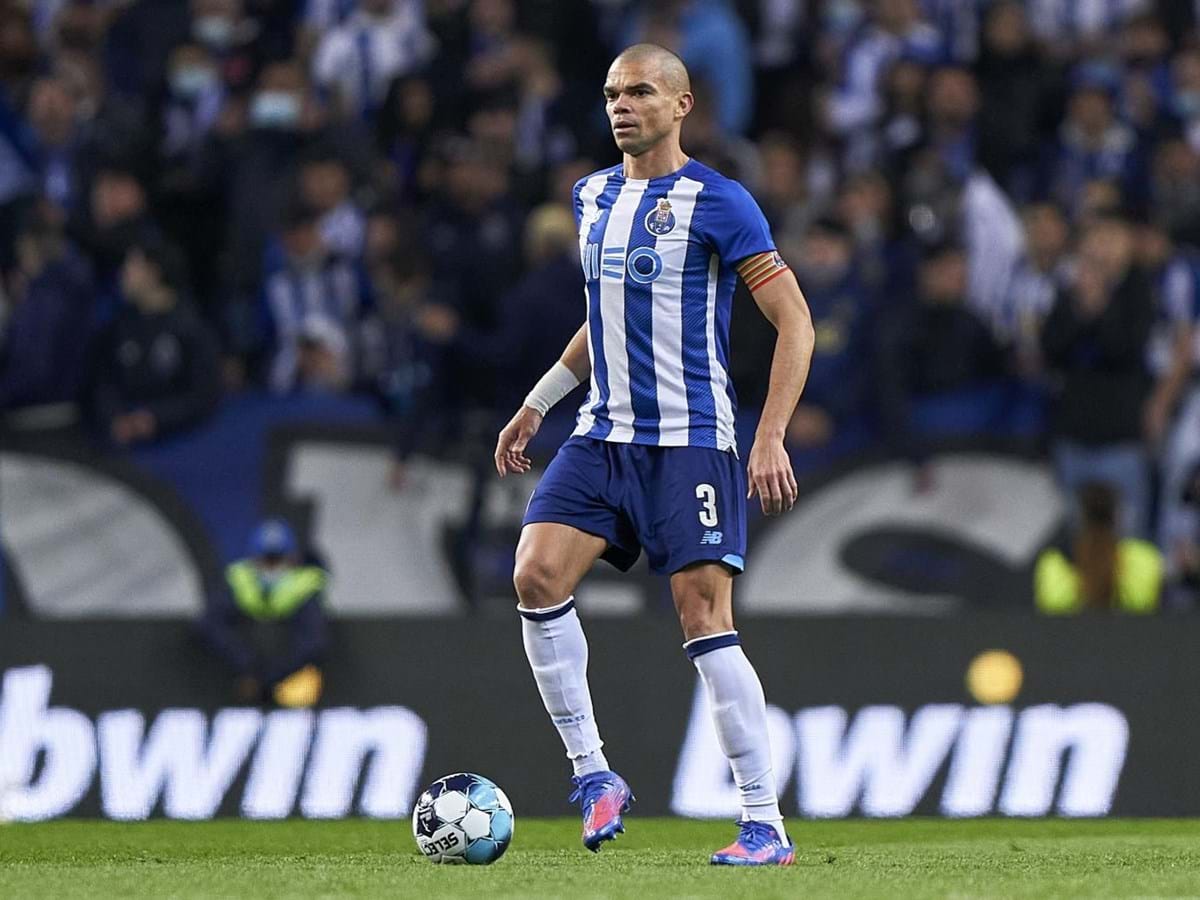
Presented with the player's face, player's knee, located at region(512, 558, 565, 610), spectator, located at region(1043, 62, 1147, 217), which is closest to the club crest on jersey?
the player's face

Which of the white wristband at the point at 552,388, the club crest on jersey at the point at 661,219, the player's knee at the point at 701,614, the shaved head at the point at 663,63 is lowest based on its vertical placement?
the player's knee at the point at 701,614

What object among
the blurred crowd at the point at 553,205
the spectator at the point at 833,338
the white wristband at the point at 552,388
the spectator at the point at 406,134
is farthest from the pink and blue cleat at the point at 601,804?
the spectator at the point at 406,134

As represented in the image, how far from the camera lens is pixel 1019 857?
22.9ft

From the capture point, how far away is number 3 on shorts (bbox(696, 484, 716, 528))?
6.39 m

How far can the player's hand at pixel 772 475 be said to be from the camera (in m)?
6.11

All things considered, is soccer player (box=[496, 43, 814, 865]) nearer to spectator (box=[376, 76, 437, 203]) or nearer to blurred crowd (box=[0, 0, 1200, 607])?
blurred crowd (box=[0, 0, 1200, 607])

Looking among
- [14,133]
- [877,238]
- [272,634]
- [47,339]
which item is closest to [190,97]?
[14,133]

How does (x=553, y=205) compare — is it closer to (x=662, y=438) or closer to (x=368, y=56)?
(x=368, y=56)

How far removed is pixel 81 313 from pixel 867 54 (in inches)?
205

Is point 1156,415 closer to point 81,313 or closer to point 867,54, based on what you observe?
point 867,54

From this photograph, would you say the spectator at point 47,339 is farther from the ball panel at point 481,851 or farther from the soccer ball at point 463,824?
the ball panel at point 481,851

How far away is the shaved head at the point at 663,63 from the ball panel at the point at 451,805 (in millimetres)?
2094

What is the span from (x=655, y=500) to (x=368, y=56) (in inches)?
343

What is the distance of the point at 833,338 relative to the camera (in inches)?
485
